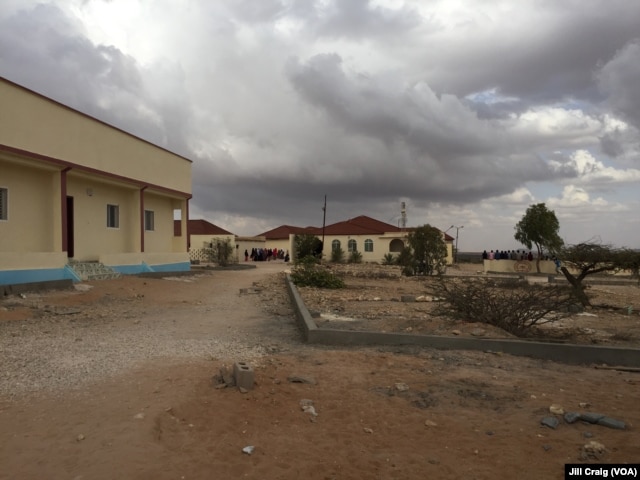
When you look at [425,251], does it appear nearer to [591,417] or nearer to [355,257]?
[355,257]

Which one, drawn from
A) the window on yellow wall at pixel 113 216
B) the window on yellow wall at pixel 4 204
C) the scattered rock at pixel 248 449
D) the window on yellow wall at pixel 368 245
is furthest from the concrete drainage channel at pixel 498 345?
the window on yellow wall at pixel 368 245

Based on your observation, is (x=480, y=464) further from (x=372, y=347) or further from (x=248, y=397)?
(x=372, y=347)

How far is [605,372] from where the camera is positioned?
6.28 meters

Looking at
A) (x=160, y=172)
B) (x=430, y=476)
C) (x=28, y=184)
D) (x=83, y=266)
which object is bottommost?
(x=430, y=476)

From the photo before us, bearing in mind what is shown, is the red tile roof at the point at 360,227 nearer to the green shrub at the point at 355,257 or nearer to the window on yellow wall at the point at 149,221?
the green shrub at the point at 355,257

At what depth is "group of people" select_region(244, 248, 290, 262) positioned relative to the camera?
51.4 metres

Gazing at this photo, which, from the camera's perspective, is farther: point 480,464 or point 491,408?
point 491,408

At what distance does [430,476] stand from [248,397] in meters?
2.01

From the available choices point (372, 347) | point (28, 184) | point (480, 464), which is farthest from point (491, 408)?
point (28, 184)

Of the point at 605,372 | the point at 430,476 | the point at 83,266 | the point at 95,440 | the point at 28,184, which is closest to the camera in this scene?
the point at 430,476

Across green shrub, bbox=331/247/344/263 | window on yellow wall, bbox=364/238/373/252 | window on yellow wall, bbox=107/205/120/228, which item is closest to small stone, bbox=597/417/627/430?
window on yellow wall, bbox=107/205/120/228

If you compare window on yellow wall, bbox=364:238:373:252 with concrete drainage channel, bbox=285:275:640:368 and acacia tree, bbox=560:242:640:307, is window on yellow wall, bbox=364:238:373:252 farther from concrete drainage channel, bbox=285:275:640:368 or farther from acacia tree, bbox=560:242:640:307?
concrete drainage channel, bbox=285:275:640:368

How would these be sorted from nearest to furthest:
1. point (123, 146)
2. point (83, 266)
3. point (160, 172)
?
point (83, 266), point (123, 146), point (160, 172)

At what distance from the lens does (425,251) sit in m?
27.7
